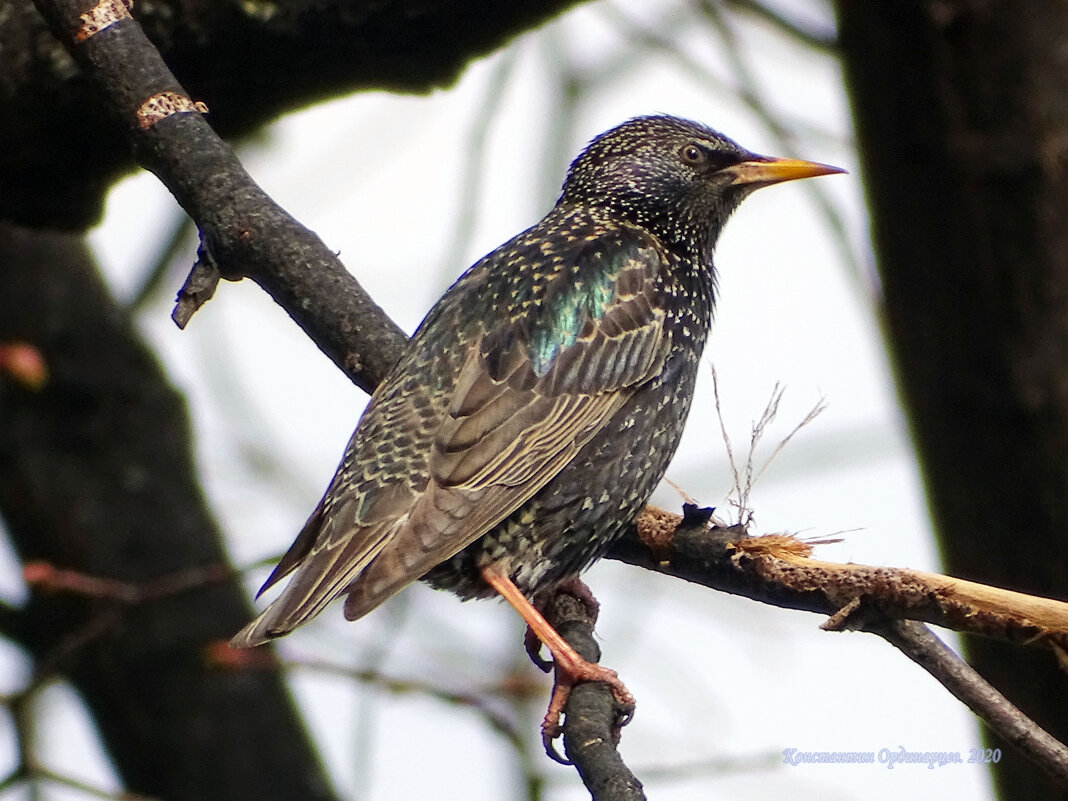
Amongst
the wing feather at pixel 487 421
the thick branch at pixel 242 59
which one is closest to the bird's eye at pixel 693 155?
the wing feather at pixel 487 421

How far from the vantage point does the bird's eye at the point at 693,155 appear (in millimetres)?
4957

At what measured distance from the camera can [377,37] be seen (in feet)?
14.4

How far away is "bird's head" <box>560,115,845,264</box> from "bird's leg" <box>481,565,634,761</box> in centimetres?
145

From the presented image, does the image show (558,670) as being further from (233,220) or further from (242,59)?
(242,59)

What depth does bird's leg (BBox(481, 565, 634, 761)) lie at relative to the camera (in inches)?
142

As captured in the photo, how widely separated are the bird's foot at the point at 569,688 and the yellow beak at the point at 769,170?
1877 millimetres

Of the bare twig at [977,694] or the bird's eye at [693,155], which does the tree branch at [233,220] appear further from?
the bird's eye at [693,155]

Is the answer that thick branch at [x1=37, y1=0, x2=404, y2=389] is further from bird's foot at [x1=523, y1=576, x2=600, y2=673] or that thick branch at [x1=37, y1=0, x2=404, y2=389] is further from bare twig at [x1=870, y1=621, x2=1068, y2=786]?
bare twig at [x1=870, y1=621, x2=1068, y2=786]

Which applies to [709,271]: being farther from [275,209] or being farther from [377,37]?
[275,209]

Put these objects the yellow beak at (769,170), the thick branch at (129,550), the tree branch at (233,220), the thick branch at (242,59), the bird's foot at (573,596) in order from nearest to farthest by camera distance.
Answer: the tree branch at (233,220)
the bird's foot at (573,596)
the thick branch at (242,59)
the yellow beak at (769,170)
the thick branch at (129,550)

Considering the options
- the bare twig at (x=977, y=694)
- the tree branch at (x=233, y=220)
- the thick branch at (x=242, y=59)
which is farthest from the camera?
the thick branch at (x=242, y=59)

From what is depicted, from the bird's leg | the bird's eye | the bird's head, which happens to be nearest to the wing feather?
the bird's leg

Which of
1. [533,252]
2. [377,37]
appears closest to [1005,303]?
[533,252]

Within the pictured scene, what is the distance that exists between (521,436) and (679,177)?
1.37m
